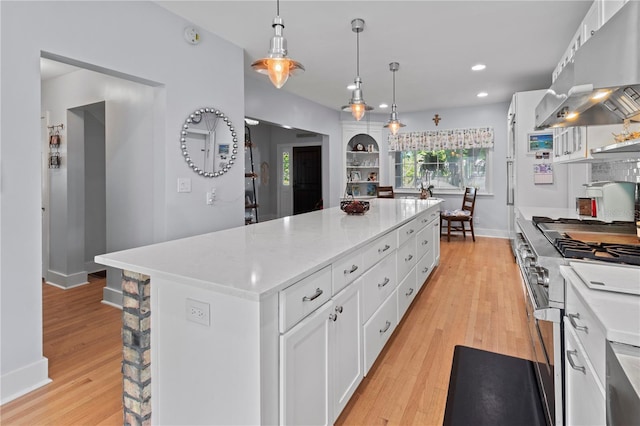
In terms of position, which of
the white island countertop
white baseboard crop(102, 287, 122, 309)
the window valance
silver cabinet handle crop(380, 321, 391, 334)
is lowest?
white baseboard crop(102, 287, 122, 309)

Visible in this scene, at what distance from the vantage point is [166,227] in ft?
9.59

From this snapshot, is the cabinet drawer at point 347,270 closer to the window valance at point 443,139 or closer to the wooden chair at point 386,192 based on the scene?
the wooden chair at point 386,192

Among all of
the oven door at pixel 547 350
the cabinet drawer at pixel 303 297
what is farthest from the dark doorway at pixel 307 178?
the cabinet drawer at pixel 303 297

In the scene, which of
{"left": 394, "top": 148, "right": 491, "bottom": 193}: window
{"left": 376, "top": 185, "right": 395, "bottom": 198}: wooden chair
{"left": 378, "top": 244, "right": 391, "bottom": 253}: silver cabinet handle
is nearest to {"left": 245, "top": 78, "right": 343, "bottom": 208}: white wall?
{"left": 376, "top": 185, "right": 395, "bottom": 198}: wooden chair

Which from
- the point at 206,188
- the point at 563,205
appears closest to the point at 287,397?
the point at 206,188

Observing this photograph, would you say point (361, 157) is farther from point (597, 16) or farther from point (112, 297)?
point (112, 297)

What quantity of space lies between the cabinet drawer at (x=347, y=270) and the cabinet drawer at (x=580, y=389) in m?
0.87

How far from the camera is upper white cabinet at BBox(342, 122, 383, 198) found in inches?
292

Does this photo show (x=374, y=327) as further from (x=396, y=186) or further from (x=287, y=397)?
(x=396, y=186)

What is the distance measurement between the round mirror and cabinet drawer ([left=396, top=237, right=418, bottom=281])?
1921 mm

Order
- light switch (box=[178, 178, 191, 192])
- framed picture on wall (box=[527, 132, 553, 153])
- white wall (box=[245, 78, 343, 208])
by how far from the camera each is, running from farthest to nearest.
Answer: white wall (box=[245, 78, 343, 208]), framed picture on wall (box=[527, 132, 553, 153]), light switch (box=[178, 178, 191, 192])

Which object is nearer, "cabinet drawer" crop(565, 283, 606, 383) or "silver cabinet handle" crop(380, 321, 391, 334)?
"cabinet drawer" crop(565, 283, 606, 383)

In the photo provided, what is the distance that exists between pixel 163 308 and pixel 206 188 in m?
2.11

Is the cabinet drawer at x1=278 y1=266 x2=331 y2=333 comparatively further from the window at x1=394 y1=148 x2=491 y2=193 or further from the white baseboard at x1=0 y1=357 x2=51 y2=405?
the window at x1=394 y1=148 x2=491 y2=193
